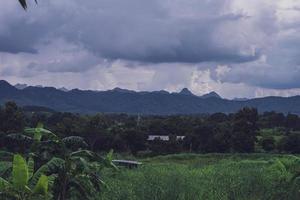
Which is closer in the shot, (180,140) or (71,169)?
(71,169)

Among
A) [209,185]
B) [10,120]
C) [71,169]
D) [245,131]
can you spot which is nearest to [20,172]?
[71,169]

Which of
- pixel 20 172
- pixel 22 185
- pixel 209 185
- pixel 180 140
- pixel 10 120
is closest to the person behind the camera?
pixel 20 172

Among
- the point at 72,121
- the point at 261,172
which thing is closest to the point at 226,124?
the point at 72,121

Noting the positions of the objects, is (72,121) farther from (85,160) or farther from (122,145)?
(85,160)

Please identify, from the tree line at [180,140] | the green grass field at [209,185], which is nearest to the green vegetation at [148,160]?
the green grass field at [209,185]

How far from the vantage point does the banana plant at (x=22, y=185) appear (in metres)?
17.9

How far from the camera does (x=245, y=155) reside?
60312mm

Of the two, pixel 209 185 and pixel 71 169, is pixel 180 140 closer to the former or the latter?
pixel 209 185

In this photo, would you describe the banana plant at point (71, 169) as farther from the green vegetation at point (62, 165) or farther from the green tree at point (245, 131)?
the green tree at point (245, 131)

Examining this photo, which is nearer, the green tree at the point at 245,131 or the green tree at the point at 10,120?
the green tree at the point at 10,120

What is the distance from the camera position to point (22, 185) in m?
18.2

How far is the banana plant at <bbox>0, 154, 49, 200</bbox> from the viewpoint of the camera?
1794 cm

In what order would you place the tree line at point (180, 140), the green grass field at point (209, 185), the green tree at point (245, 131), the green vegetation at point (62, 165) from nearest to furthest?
1. the green vegetation at point (62, 165)
2. the green grass field at point (209, 185)
3. the tree line at point (180, 140)
4. the green tree at point (245, 131)

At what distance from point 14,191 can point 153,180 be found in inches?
416
